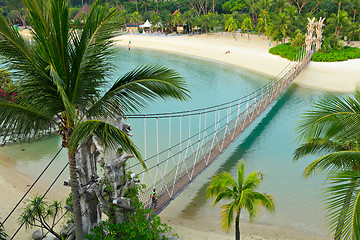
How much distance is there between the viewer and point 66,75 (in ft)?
14.3

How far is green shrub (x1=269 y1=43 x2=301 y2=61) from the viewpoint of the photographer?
25.8 meters

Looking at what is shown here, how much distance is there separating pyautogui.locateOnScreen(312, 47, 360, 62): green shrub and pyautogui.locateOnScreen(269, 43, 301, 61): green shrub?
1.39 m

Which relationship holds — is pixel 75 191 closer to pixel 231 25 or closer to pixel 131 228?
pixel 131 228

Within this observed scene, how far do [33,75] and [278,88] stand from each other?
48.2 ft

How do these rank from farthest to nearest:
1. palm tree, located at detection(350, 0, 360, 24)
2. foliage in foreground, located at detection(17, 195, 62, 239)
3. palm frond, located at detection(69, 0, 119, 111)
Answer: palm tree, located at detection(350, 0, 360, 24) < foliage in foreground, located at detection(17, 195, 62, 239) < palm frond, located at detection(69, 0, 119, 111)

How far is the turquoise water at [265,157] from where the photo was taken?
9.33m

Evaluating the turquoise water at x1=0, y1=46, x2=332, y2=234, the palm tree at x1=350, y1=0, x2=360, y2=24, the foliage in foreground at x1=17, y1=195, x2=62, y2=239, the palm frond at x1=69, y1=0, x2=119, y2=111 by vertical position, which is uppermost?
the palm tree at x1=350, y1=0, x2=360, y2=24

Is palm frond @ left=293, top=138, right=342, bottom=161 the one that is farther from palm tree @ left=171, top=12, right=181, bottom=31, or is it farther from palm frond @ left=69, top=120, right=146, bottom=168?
palm tree @ left=171, top=12, right=181, bottom=31

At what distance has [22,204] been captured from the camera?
9.33m

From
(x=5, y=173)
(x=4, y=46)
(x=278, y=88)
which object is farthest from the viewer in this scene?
(x=278, y=88)

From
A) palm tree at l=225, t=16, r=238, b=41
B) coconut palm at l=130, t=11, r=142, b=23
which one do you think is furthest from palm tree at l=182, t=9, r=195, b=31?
coconut palm at l=130, t=11, r=142, b=23

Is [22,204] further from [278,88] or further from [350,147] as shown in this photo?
[278,88]

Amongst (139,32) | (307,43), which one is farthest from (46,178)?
(139,32)

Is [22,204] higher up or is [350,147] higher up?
[350,147]
